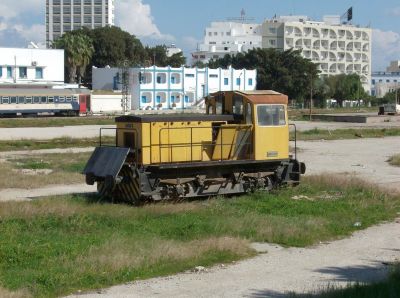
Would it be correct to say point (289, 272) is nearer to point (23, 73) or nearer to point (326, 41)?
point (23, 73)

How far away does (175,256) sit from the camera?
1184 cm

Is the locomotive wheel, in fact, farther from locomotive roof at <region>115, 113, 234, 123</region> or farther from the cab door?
the cab door

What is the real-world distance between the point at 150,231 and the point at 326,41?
173222mm

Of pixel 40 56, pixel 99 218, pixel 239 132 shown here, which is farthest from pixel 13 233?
pixel 40 56

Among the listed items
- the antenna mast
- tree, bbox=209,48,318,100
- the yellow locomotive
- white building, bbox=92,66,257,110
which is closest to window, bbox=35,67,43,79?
white building, bbox=92,66,257,110

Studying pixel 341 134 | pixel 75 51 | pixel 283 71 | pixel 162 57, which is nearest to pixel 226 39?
pixel 162 57

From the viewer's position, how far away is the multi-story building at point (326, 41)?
17738cm

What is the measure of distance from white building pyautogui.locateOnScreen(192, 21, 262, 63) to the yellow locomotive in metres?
163

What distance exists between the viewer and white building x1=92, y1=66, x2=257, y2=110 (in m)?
110

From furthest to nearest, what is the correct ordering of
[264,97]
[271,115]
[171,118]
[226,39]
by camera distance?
[226,39], [271,115], [264,97], [171,118]

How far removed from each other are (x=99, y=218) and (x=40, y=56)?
96.3 metres

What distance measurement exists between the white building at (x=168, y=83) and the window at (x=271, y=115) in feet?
288

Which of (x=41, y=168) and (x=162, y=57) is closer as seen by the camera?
(x=41, y=168)

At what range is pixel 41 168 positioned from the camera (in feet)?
97.8
